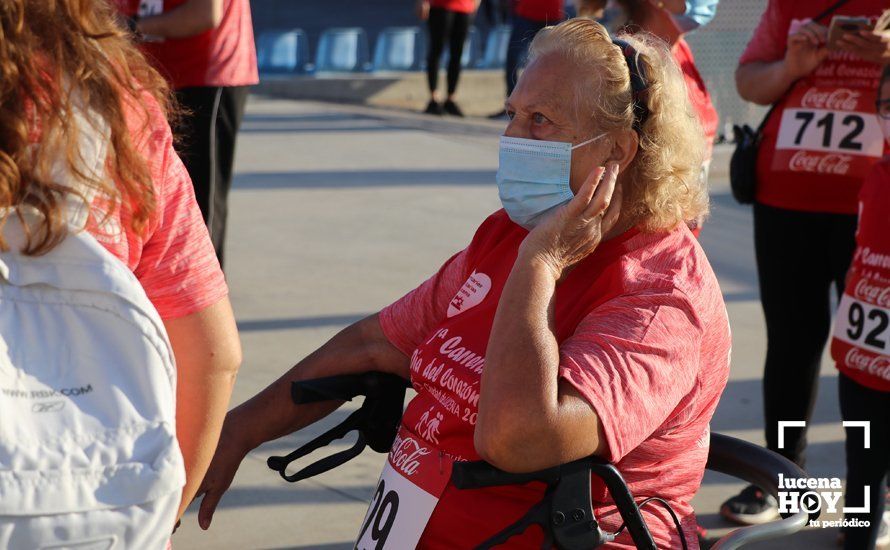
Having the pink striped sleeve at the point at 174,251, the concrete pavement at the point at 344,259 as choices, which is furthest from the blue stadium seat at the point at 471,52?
the pink striped sleeve at the point at 174,251

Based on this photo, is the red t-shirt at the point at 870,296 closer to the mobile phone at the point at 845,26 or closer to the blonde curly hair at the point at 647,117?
the mobile phone at the point at 845,26

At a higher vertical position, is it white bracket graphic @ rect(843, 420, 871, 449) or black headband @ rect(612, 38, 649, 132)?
black headband @ rect(612, 38, 649, 132)

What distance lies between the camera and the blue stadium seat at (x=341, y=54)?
47.0 ft

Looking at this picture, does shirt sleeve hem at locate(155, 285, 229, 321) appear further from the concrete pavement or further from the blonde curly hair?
the concrete pavement

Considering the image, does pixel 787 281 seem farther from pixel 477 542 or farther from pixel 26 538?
pixel 26 538

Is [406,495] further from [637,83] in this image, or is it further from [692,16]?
[692,16]

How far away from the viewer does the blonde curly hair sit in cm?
218

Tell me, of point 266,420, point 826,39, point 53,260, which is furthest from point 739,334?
point 53,260

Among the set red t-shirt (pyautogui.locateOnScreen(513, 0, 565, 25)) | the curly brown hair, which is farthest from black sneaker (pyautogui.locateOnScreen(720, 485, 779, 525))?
red t-shirt (pyautogui.locateOnScreen(513, 0, 565, 25))

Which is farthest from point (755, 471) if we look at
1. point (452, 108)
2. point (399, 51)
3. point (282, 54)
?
point (399, 51)

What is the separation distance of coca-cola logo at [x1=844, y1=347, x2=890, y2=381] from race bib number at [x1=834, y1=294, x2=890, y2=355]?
2 centimetres

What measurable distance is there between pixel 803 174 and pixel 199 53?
2.10m

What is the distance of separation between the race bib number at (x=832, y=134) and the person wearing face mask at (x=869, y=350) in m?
0.12

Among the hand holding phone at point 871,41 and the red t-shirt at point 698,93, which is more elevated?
the hand holding phone at point 871,41
